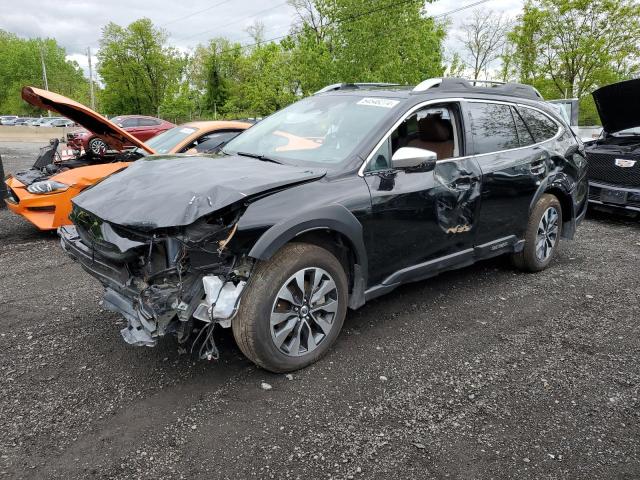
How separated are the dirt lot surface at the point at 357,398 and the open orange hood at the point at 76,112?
206 centimetres

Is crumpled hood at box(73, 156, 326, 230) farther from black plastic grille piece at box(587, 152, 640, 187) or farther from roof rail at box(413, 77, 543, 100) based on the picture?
black plastic grille piece at box(587, 152, 640, 187)

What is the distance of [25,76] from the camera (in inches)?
3182

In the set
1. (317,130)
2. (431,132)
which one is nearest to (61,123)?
(317,130)

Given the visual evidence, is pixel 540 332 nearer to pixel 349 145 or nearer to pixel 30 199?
pixel 349 145

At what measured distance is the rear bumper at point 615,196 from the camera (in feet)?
23.9

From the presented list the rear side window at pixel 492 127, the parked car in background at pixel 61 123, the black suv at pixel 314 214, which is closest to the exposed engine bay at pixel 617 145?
the black suv at pixel 314 214

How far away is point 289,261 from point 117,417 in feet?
4.33

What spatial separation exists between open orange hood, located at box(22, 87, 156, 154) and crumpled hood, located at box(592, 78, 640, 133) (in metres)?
6.66

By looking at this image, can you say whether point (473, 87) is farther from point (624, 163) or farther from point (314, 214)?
point (624, 163)

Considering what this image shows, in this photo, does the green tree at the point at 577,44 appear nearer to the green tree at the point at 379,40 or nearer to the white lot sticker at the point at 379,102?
the green tree at the point at 379,40

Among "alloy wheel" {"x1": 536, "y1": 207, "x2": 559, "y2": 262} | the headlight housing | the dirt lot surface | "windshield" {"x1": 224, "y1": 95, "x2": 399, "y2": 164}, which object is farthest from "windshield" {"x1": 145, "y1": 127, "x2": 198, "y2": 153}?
"alloy wheel" {"x1": 536, "y1": 207, "x2": 559, "y2": 262}

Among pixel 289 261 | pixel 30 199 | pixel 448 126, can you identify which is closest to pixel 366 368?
pixel 289 261

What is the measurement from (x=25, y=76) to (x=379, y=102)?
312 feet

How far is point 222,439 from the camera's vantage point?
8.46 ft
